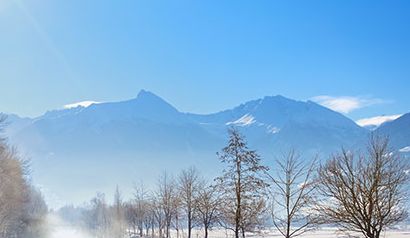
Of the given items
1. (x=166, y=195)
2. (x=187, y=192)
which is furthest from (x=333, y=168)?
(x=166, y=195)

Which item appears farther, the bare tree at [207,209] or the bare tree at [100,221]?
the bare tree at [100,221]

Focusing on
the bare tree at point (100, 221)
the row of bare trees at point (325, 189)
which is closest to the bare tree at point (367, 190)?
the row of bare trees at point (325, 189)

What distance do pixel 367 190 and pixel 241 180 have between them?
9.83 m

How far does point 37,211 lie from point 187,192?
76.8 metres

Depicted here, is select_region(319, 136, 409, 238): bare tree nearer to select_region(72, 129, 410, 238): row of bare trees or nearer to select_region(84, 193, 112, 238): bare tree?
select_region(72, 129, 410, 238): row of bare trees

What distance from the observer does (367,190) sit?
25156 mm

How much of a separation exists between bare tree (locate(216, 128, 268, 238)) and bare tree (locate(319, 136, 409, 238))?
6.06 metres

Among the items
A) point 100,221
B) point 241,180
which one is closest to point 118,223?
point 100,221

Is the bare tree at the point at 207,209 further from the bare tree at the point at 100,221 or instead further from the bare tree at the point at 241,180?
the bare tree at the point at 100,221

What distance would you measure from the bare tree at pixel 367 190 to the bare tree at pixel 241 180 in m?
6.06

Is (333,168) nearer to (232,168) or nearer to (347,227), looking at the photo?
(347,227)

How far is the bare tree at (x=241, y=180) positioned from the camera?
3281cm

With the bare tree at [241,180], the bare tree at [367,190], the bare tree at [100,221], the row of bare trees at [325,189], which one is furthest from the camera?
the bare tree at [100,221]

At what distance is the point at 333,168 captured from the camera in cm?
2616
